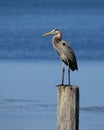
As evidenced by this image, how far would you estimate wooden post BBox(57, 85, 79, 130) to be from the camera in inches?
401

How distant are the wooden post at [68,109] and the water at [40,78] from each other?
4161 millimetres

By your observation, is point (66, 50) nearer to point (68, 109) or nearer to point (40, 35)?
point (68, 109)

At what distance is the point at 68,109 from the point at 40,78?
985 cm

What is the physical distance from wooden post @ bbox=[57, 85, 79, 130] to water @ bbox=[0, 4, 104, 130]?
4161 mm

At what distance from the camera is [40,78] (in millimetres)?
20047

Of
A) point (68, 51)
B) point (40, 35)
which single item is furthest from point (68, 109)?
point (40, 35)

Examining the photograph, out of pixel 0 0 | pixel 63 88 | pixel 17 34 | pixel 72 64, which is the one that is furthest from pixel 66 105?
pixel 0 0

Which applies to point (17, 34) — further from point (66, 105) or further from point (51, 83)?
point (66, 105)

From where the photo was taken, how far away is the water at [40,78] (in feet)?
49.7

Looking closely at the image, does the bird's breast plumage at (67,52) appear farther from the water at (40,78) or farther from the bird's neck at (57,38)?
the water at (40,78)

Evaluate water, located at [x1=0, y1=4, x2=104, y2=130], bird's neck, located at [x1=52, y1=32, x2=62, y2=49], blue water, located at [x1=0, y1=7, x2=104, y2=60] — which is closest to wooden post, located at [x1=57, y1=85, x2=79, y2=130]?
bird's neck, located at [x1=52, y1=32, x2=62, y2=49]

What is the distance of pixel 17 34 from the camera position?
1528 inches

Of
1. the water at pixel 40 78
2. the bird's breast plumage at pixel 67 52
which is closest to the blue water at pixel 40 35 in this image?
the water at pixel 40 78

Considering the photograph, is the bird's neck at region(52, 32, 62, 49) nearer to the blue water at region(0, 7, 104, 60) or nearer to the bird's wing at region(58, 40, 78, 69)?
the bird's wing at region(58, 40, 78, 69)
